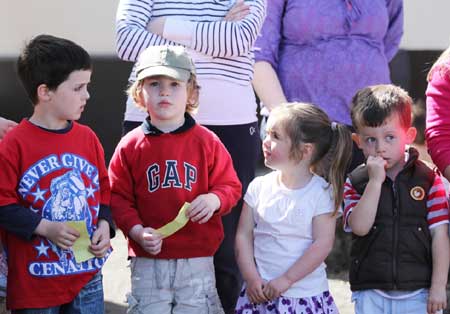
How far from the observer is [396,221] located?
11.2 feet

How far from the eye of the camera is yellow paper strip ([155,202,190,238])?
10.9 ft

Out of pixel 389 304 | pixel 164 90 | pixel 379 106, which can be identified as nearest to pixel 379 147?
pixel 379 106

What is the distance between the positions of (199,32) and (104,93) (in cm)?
452

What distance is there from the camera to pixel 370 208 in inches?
132

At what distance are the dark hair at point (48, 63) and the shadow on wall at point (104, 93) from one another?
4.69 meters

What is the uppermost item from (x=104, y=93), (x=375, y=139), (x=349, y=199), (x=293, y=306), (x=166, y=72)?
(x=166, y=72)

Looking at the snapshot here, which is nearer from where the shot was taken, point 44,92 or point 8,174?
point 8,174

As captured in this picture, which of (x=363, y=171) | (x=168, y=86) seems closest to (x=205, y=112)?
(x=168, y=86)

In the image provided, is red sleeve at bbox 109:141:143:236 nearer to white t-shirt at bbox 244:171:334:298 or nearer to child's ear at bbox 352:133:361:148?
white t-shirt at bbox 244:171:334:298

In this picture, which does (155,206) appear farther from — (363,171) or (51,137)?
(363,171)

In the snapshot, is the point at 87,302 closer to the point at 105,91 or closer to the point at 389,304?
the point at 389,304

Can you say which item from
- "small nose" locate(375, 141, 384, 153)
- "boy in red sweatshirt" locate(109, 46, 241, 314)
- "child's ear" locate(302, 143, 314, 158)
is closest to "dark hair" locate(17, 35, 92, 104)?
"boy in red sweatshirt" locate(109, 46, 241, 314)

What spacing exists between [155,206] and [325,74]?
0.99 m

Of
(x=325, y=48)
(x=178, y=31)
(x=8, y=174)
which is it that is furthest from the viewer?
(x=325, y=48)
